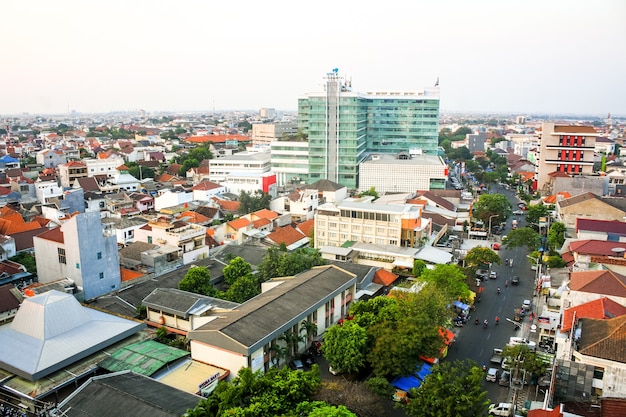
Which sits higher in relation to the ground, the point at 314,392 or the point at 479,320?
the point at 314,392

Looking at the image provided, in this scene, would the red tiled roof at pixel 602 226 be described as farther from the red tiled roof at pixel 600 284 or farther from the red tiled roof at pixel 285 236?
the red tiled roof at pixel 285 236

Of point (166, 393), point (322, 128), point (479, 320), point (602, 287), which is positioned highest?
point (322, 128)

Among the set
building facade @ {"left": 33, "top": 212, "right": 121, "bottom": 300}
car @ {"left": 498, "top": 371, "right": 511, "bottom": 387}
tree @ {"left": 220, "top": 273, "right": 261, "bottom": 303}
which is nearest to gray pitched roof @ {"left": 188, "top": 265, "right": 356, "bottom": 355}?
tree @ {"left": 220, "top": 273, "right": 261, "bottom": 303}

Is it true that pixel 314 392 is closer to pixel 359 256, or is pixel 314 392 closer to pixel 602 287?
pixel 602 287

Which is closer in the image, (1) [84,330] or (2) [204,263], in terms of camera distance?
(1) [84,330]

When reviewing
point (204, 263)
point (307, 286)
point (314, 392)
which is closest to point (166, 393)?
point (314, 392)

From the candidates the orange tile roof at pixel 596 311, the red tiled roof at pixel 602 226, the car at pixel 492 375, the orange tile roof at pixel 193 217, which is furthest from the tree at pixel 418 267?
the orange tile roof at pixel 193 217
